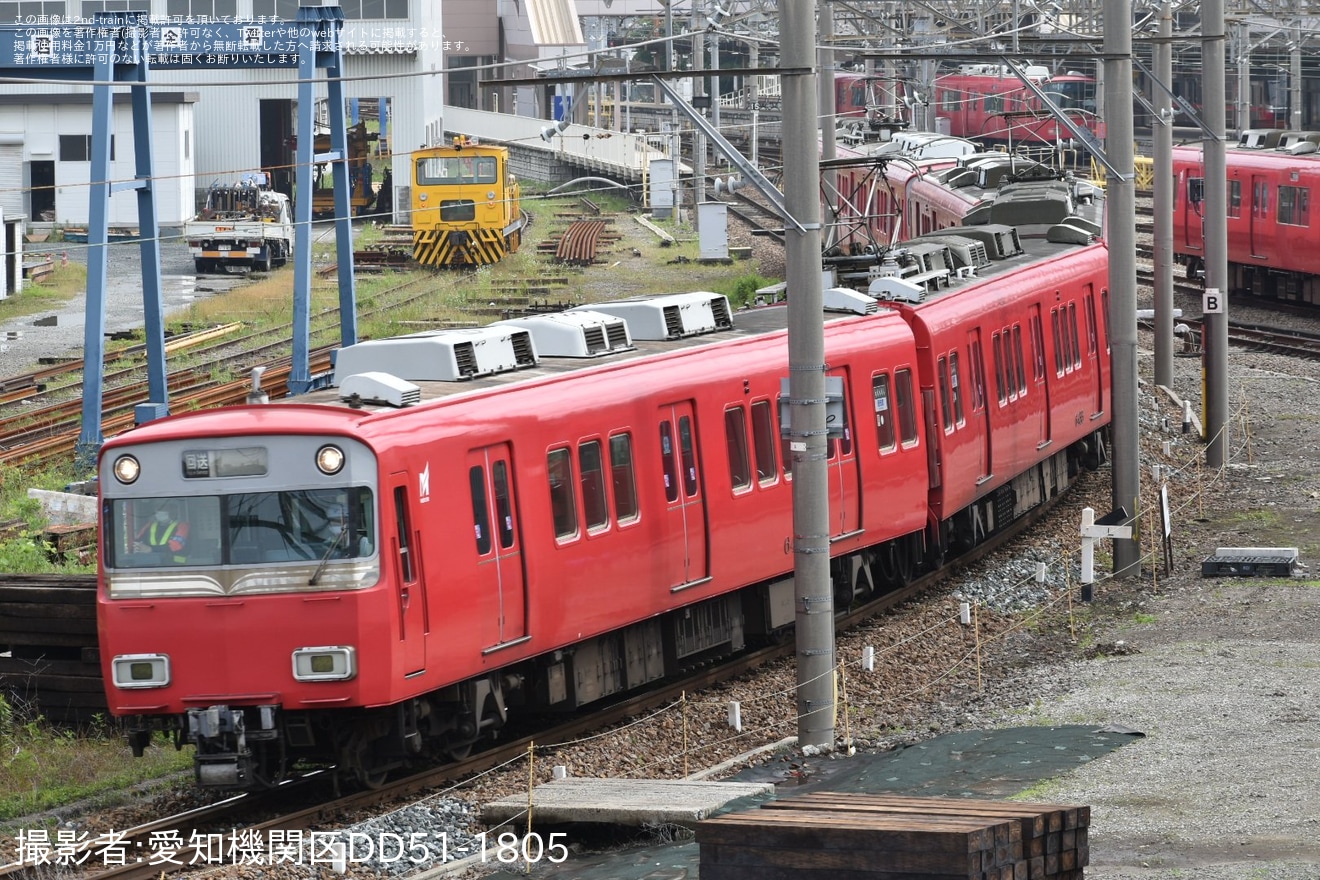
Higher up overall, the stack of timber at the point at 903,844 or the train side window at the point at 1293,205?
the train side window at the point at 1293,205

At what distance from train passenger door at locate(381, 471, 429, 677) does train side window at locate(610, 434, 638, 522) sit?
2.44 meters

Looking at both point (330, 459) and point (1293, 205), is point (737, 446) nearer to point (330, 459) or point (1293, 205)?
point (330, 459)

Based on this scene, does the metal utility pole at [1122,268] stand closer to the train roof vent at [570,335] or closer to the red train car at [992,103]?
A: the train roof vent at [570,335]

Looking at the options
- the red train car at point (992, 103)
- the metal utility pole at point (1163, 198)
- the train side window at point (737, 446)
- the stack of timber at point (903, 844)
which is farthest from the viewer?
the red train car at point (992, 103)

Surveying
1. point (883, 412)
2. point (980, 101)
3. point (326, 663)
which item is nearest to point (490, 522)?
point (326, 663)

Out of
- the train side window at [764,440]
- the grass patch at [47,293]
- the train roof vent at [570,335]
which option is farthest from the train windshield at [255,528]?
the grass patch at [47,293]

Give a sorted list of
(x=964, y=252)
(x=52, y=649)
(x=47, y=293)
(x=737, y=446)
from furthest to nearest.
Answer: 1. (x=47, y=293)
2. (x=964, y=252)
3. (x=737, y=446)
4. (x=52, y=649)

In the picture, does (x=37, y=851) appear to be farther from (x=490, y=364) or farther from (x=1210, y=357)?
(x=1210, y=357)

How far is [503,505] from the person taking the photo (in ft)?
43.0

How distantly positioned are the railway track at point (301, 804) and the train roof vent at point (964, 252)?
6738mm

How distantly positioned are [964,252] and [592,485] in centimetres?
839

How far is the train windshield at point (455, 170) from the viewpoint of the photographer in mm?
47656

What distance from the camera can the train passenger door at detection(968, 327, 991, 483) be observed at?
1980 cm

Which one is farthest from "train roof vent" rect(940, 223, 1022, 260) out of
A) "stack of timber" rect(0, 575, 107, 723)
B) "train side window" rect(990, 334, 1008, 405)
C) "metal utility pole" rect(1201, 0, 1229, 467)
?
"stack of timber" rect(0, 575, 107, 723)
